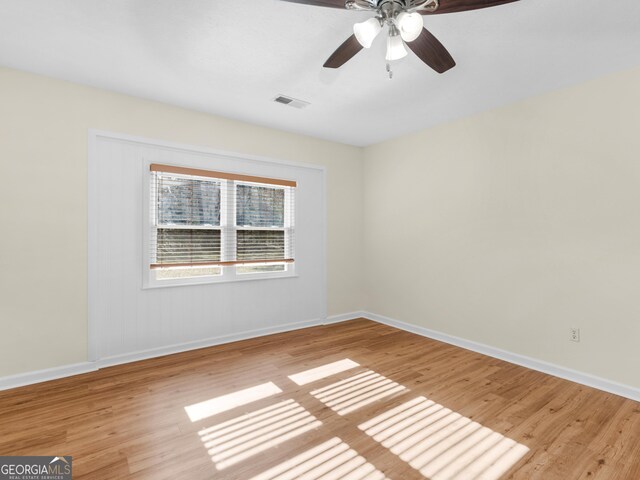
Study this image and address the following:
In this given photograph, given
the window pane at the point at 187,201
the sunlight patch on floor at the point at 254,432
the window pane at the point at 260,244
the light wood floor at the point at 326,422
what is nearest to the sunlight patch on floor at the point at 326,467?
the light wood floor at the point at 326,422

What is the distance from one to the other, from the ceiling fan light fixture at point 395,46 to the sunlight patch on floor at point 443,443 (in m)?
2.38

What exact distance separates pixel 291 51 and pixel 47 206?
247 cm

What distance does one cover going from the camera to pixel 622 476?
5.71 ft

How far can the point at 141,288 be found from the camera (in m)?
3.33

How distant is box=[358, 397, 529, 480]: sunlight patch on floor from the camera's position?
1.80 metres

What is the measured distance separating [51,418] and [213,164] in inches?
104

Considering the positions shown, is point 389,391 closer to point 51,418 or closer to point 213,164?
point 51,418

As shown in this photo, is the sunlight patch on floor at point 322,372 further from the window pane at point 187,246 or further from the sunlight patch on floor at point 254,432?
the window pane at point 187,246

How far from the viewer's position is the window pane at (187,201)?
3.48m


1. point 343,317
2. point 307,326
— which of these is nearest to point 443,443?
point 307,326

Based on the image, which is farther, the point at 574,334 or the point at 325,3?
the point at 574,334

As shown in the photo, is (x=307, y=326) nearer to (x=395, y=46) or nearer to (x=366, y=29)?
(x=395, y=46)

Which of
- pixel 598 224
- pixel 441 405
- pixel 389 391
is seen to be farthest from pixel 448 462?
pixel 598 224

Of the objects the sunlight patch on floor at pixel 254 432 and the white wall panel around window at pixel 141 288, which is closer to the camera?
the sunlight patch on floor at pixel 254 432
